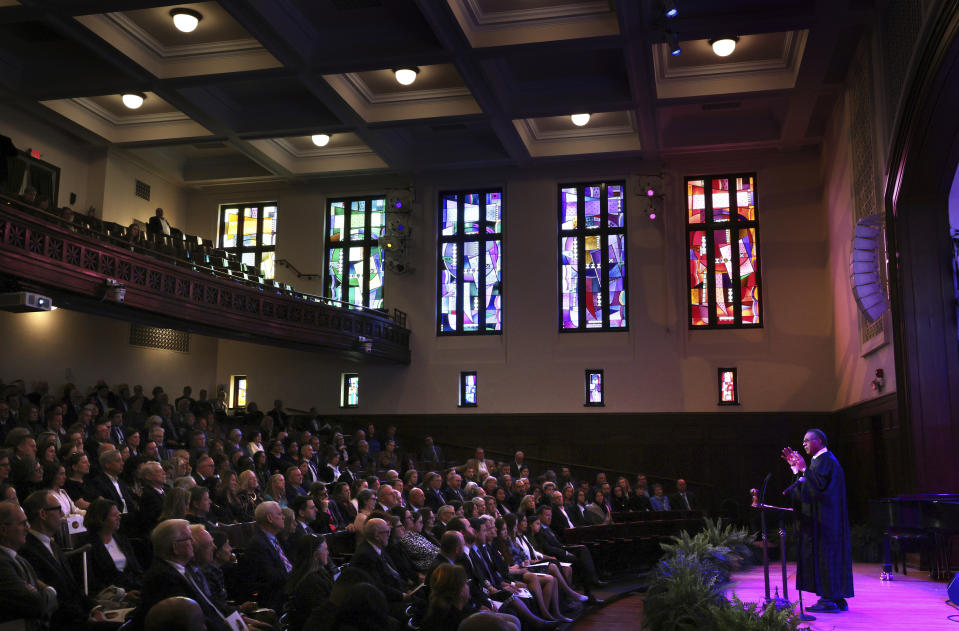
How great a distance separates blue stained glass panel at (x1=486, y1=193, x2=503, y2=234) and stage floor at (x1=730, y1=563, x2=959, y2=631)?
10.5 m

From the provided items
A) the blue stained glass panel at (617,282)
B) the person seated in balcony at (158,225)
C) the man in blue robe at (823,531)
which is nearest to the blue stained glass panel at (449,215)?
the blue stained glass panel at (617,282)

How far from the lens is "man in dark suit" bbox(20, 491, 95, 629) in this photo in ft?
16.3

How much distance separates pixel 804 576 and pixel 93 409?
8.74m

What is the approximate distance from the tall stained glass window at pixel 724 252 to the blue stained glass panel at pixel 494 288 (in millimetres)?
4140

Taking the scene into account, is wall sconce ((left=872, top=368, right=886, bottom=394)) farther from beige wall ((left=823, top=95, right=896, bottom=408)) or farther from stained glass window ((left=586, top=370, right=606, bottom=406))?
stained glass window ((left=586, top=370, right=606, bottom=406))

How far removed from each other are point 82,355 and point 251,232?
18.2 ft

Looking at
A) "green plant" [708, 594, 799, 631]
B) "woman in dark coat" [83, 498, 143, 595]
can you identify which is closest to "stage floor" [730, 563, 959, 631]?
"green plant" [708, 594, 799, 631]

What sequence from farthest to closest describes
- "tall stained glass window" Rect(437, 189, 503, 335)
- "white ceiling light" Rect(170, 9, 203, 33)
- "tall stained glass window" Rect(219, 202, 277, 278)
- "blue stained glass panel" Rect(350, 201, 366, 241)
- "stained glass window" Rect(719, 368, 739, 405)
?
1. "tall stained glass window" Rect(219, 202, 277, 278)
2. "blue stained glass panel" Rect(350, 201, 366, 241)
3. "tall stained glass window" Rect(437, 189, 503, 335)
4. "stained glass window" Rect(719, 368, 739, 405)
5. "white ceiling light" Rect(170, 9, 203, 33)

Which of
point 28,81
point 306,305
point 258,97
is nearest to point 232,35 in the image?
point 258,97

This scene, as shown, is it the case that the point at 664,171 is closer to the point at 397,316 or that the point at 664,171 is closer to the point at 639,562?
the point at 397,316

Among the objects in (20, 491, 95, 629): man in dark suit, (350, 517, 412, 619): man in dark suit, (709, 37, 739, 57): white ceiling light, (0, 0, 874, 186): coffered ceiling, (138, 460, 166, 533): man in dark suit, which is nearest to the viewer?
(20, 491, 95, 629): man in dark suit

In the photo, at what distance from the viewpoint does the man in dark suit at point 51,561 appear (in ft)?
16.3

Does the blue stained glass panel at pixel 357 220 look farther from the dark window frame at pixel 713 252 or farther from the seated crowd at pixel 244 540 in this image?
the seated crowd at pixel 244 540

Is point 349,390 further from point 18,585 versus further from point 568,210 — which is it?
point 18,585
